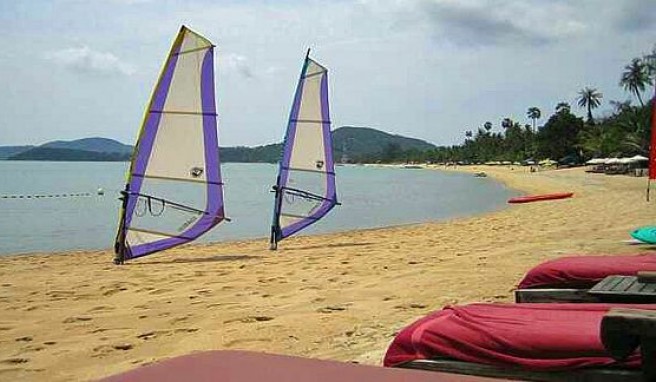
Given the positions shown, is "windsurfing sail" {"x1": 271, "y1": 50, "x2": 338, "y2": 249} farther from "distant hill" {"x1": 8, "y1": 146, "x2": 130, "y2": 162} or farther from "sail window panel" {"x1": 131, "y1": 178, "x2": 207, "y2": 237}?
"distant hill" {"x1": 8, "y1": 146, "x2": 130, "y2": 162}

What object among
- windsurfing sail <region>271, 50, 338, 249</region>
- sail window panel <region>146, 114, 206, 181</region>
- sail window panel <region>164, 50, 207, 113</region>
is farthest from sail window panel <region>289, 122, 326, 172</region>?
sail window panel <region>164, 50, 207, 113</region>

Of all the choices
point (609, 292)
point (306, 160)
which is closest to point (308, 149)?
point (306, 160)

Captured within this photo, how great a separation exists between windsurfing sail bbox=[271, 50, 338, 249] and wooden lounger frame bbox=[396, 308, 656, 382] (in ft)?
32.4

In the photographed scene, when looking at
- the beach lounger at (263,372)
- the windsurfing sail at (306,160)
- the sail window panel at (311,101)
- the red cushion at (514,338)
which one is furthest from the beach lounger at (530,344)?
the sail window panel at (311,101)

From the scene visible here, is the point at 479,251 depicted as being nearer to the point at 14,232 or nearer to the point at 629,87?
the point at 14,232

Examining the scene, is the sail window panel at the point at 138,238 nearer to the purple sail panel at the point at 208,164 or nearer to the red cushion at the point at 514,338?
the purple sail panel at the point at 208,164

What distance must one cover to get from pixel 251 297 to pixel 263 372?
499 cm

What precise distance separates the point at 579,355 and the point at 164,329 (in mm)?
3755

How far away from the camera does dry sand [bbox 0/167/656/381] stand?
4.81 m

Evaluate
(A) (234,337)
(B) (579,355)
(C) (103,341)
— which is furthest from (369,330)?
(B) (579,355)

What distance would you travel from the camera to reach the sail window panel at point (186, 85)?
10.7 meters

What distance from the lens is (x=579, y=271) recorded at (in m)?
4.43

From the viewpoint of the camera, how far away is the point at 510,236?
1248 centimetres

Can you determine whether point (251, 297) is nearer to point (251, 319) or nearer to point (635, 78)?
point (251, 319)
